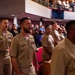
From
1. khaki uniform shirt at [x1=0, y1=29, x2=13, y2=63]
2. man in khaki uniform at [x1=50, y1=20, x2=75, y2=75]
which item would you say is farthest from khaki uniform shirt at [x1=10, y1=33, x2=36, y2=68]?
man in khaki uniform at [x1=50, y1=20, x2=75, y2=75]

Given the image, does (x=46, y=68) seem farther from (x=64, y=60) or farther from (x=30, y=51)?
(x=64, y=60)

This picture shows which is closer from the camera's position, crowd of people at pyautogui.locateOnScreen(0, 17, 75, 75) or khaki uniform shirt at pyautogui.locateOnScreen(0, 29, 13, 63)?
crowd of people at pyautogui.locateOnScreen(0, 17, 75, 75)

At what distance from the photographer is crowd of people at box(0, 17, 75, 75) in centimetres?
219

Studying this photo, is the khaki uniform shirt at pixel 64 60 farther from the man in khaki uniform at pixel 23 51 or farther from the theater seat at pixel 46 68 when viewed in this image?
the theater seat at pixel 46 68

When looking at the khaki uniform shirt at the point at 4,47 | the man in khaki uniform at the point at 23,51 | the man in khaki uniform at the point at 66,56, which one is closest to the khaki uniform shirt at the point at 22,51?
the man in khaki uniform at the point at 23,51

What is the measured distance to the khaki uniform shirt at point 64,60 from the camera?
2166 mm

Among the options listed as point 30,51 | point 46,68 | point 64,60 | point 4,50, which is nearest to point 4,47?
point 4,50

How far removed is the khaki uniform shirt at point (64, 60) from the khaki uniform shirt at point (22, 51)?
1.39 m

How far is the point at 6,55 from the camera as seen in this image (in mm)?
4508

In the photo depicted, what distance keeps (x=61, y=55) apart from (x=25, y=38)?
1576 mm

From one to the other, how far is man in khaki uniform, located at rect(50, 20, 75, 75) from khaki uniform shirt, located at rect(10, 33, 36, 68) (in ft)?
4.55

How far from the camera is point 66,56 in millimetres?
2164

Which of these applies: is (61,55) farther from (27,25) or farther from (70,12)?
(70,12)

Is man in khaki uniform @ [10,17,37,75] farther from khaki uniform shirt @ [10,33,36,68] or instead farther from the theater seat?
the theater seat
